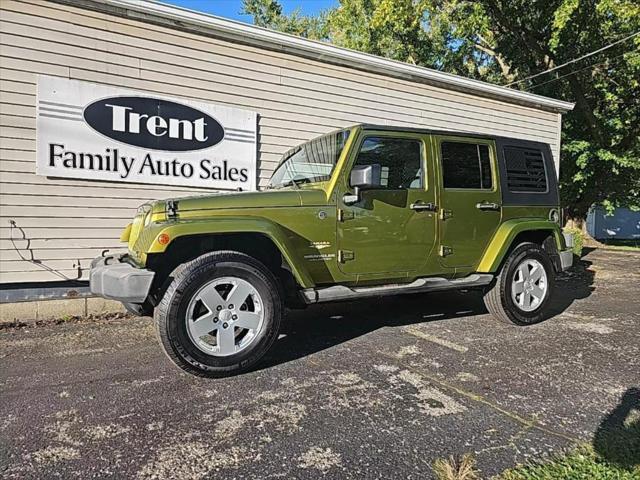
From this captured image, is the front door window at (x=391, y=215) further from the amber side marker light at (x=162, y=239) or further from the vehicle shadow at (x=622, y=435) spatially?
the vehicle shadow at (x=622, y=435)

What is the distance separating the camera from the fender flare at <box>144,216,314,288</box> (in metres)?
3.17

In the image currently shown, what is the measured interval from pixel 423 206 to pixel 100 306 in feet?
12.8

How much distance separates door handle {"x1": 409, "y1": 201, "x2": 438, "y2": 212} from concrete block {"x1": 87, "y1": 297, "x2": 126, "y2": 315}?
3672 millimetres

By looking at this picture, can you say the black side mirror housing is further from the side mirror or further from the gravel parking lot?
the gravel parking lot

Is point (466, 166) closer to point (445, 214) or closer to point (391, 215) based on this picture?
point (445, 214)

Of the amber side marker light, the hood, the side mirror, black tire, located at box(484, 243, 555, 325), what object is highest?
the side mirror

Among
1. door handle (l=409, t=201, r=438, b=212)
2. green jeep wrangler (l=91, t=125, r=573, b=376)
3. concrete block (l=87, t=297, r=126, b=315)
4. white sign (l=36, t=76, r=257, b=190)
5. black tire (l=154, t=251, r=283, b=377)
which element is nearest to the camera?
black tire (l=154, t=251, r=283, b=377)

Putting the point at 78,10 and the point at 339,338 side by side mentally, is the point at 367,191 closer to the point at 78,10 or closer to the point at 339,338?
the point at 339,338

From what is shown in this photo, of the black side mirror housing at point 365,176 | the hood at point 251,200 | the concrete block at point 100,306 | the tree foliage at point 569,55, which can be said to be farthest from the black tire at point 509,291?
the tree foliage at point 569,55

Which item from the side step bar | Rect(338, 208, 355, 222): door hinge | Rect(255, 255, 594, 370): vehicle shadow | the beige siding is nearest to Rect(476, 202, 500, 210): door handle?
the side step bar

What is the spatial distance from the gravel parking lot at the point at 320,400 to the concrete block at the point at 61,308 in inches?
10.0

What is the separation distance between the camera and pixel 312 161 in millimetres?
4309

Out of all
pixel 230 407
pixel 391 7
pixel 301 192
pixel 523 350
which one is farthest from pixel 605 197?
pixel 230 407

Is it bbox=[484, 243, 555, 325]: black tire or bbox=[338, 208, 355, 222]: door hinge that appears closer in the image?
bbox=[338, 208, 355, 222]: door hinge
